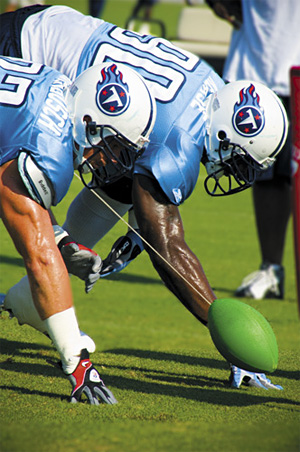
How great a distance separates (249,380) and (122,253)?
124cm

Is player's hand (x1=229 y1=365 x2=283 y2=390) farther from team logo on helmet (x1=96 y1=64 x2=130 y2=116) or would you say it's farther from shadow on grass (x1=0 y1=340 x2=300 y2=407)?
team logo on helmet (x1=96 y1=64 x2=130 y2=116)

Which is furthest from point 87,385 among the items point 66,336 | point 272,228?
point 272,228

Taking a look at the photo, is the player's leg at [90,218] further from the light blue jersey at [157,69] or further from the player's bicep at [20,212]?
the player's bicep at [20,212]

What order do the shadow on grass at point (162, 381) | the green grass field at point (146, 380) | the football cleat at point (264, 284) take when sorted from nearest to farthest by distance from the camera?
the green grass field at point (146, 380) < the shadow on grass at point (162, 381) < the football cleat at point (264, 284)

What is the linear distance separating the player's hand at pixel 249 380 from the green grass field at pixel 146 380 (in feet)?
0.14

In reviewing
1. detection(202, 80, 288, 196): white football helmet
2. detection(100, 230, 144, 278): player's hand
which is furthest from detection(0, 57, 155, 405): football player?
detection(100, 230, 144, 278): player's hand

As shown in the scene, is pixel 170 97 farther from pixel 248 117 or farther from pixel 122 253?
pixel 122 253

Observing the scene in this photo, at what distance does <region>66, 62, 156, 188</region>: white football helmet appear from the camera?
360cm

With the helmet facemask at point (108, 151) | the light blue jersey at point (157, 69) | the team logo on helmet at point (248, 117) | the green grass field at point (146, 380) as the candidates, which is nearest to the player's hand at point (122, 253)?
the green grass field at point (146, 380)

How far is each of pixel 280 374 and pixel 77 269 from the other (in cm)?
131

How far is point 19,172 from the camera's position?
11.0 ft

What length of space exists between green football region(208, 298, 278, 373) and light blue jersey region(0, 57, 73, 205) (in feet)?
3.07

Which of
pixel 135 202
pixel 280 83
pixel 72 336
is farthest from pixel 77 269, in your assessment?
pixel 280 83

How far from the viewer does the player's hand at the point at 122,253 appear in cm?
487
